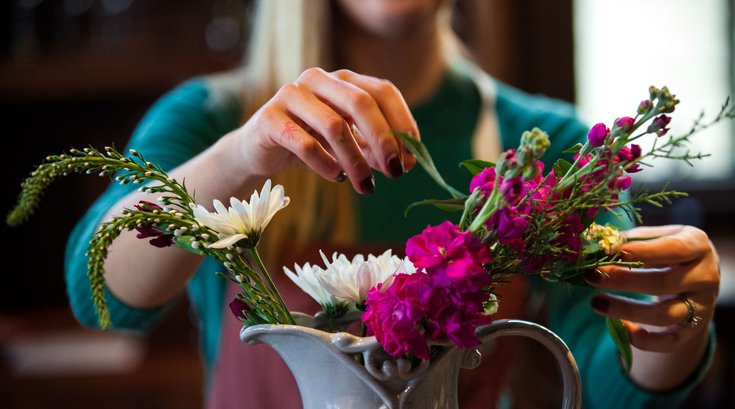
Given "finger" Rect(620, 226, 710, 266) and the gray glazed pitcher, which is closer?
the gray glazed pitcher

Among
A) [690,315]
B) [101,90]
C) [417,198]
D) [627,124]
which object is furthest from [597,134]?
[101,90]

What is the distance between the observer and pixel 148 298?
75 cm

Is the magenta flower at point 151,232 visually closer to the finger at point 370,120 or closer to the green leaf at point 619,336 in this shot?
the finger at point 370,120

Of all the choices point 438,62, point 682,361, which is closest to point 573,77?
point 438,62

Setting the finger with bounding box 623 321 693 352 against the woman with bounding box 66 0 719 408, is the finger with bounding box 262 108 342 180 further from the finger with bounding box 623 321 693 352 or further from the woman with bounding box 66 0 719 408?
the finger with bounding box 623 321 693 352

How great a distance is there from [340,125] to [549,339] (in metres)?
0.17

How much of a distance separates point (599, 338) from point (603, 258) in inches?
15.6

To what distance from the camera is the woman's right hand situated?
50 cm

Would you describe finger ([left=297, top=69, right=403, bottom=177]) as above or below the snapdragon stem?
above

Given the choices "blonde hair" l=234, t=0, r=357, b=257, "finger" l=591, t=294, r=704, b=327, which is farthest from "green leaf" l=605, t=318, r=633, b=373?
"blonde hair" l=234, t=0, r=357, b=257

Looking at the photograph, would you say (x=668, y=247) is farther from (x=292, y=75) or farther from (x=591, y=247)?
(x=292, y=75)

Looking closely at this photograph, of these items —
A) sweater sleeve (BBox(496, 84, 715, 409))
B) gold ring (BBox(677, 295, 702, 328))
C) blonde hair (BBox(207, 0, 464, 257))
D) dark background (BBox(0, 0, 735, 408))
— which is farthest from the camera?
dark background (BBox(0, 0, 735, 408))

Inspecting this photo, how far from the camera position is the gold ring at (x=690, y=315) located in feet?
2.00

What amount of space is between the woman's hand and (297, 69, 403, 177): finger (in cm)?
15
